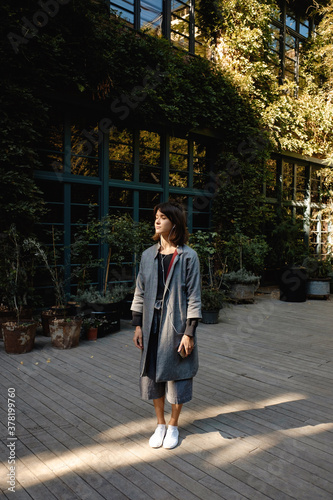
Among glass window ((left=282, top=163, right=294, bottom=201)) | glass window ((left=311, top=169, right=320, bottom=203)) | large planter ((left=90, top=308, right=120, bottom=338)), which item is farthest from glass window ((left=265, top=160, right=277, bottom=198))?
large planter ((left=90, top=308, right=120, bottom=338))

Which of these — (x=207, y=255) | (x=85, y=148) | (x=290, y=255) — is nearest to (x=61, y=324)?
(x=85, y=148)

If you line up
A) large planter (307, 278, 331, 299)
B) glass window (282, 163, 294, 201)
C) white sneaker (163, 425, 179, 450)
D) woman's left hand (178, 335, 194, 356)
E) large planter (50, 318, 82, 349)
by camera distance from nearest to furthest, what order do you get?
woman's left hand (178, 335, 194, 356) → white sneaker (163, 425, 179, 450) → large planter (50, 318, 82, 349) → large planter (307, 278, 331, 299) → glass window (282, 163, 294, 201)

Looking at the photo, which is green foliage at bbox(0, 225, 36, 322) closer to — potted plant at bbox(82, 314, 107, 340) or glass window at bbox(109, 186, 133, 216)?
potted plant at bbox(82, 314, 107, 340)

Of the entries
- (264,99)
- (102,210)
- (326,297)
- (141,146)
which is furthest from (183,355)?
(264,99)

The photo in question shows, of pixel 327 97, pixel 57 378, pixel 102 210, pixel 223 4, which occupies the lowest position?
pixel 57 378

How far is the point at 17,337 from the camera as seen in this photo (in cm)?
477

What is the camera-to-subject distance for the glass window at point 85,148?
6.96 metres

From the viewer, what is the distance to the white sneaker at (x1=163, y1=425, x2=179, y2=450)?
271 centimetres

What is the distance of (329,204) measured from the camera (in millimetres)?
12688

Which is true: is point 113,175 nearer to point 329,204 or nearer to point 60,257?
point 60,257

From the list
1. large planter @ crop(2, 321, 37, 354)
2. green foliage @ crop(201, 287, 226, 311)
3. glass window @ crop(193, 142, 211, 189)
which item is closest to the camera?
large planter @ crop(2, 321, 37, 354)

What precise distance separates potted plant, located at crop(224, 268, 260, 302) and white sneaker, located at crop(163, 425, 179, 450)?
580 cm

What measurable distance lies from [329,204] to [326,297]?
14.0 ft

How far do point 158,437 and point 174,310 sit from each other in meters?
0.92
